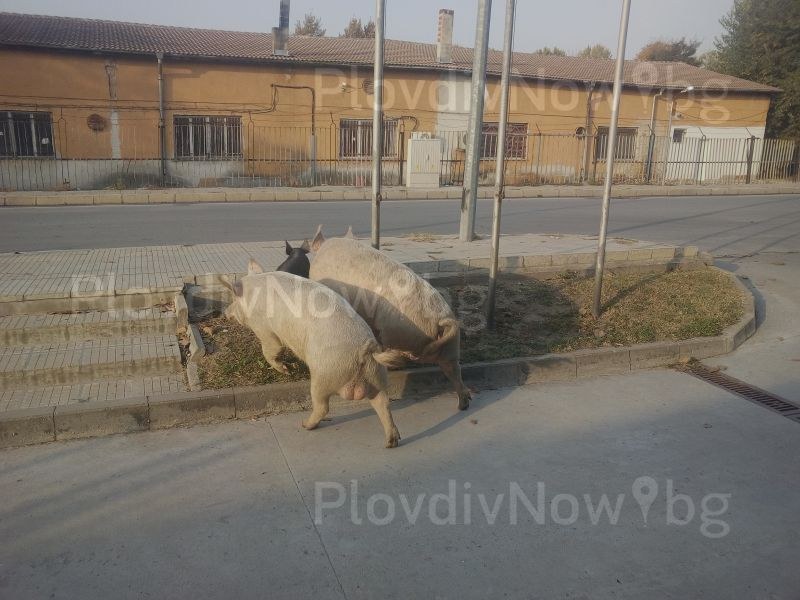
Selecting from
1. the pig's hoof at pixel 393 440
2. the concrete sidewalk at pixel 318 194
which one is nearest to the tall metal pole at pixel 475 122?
the pig's hoof at pixel 393 440

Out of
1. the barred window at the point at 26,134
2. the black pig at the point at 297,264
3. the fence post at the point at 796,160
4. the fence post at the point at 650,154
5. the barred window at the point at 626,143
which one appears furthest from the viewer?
the fence post at the point at 796,160

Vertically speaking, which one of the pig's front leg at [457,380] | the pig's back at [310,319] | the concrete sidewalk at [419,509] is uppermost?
the pig's back at [310,319]

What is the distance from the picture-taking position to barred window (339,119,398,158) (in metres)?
25.1

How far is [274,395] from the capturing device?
543 cm

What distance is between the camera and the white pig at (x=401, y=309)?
5508mm

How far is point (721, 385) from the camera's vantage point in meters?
6.23

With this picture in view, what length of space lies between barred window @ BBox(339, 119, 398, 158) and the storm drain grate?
1961 centimetres

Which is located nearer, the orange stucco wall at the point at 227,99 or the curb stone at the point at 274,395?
the curb stone at the point at 274,395

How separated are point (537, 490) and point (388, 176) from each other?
21.2 m

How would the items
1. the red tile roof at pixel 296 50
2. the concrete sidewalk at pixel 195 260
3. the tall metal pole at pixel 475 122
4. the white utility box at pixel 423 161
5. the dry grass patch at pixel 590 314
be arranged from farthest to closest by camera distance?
the white utility box at pixel 423 161, the red tile roof at pixel 296 50, the tall metal pole at pixel 475 122, the concrete sidewalk at pixel 195 260, the dry grass patch at pixel 590 314

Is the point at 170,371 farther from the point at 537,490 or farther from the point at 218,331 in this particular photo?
the point at 537,490

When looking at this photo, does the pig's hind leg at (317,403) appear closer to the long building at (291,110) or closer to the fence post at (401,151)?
the long building at (291,110)

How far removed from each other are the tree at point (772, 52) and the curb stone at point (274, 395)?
30.7 m

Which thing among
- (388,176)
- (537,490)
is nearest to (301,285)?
(537,490)
